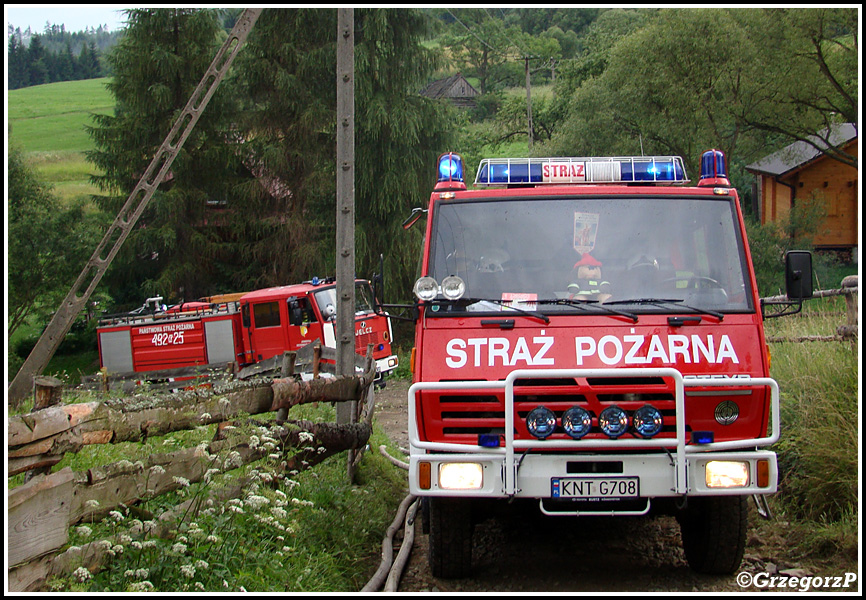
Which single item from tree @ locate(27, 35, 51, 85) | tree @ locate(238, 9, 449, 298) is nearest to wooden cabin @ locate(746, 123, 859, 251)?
tree @ locate(238, 9, 449, 298)

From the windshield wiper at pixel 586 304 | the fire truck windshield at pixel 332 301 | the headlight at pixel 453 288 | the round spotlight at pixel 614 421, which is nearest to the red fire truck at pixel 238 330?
the fire truck windshield at pixel 332 301

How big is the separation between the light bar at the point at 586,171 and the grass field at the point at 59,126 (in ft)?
154

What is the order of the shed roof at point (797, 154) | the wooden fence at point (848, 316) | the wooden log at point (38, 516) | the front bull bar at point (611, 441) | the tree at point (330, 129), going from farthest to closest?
the shed roof at point (797, 154)
the tree at point (330, 129)
the wooden fence at point (848, 316)
the front bull bar at point (611, 441)
the wooden log at point (38, 516)

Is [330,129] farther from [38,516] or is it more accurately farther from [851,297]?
[38,516]

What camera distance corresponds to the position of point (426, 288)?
5668mm

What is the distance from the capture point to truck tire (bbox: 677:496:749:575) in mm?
5352

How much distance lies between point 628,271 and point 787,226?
2930 centimetres

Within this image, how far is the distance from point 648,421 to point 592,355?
57cm

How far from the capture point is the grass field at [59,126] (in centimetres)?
5572

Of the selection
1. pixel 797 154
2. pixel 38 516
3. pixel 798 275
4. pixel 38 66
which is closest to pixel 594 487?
pixel 798 275

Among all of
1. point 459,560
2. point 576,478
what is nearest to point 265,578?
point 459,560

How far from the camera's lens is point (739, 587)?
5.45 metres

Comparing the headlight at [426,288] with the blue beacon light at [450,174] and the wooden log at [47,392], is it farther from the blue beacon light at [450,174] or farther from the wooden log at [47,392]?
the wooden log at [47,392]

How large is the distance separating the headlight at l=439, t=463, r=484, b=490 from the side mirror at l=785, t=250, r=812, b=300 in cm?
262
